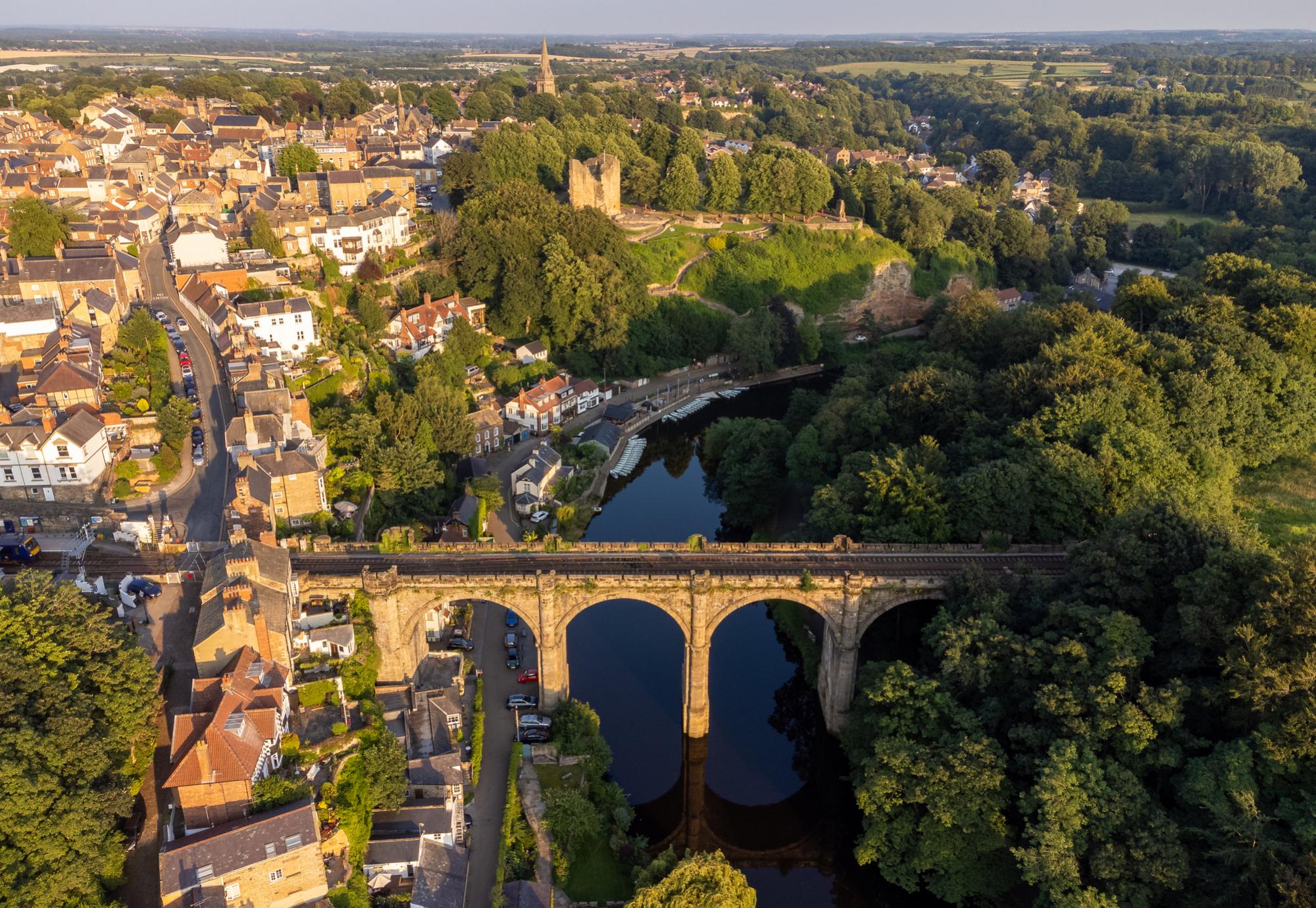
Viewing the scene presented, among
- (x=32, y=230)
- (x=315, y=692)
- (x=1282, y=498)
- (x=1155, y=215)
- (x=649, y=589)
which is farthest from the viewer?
(x=1155, y=215)

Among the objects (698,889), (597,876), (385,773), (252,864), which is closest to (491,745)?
(385,773)

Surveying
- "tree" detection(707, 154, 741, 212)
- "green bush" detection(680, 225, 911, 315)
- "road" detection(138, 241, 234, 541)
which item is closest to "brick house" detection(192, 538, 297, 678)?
"road" detection(138, 241, 234, 541)

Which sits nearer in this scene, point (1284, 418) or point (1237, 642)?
point (1237, 642)

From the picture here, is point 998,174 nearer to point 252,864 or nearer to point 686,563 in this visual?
point 686,563

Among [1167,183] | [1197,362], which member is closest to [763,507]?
[1197,362]

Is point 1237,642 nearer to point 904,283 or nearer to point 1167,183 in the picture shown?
point 904,283

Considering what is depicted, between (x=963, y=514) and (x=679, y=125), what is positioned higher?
(x=679, y=125)

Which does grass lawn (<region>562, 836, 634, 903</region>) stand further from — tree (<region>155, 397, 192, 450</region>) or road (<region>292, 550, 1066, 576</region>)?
tree (<region>155, 397, 192, 450</region>)
